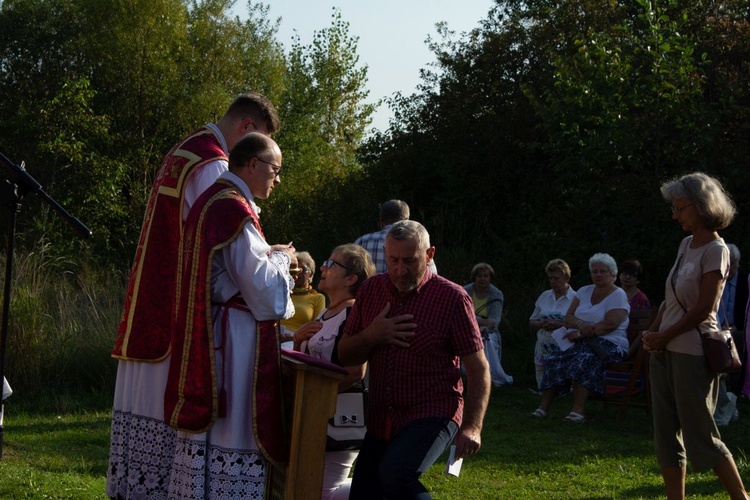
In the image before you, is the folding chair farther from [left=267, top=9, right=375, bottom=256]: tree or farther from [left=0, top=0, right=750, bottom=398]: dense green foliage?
[left=267, top=9, right=375, bottom=256]: tree

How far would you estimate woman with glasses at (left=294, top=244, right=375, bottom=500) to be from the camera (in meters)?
5.22

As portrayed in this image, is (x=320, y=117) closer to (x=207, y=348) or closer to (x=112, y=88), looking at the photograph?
(x=112, y=88)

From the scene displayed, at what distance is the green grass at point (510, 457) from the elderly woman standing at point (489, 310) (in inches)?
64.0

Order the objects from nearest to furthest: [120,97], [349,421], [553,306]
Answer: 1. [349,421]
2. [553,306]
3. [120,97]

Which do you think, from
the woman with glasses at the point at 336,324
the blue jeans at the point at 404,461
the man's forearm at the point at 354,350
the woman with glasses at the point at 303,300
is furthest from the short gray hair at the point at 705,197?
the woman with glasses at the point at 303,300

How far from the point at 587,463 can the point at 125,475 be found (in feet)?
15.0

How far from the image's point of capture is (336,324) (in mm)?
5266

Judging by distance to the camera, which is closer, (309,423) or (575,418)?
(309,423)

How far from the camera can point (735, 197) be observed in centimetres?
1327

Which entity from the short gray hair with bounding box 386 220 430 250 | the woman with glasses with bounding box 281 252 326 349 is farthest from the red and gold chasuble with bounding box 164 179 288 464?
the woman with glasses with bounding box 281 252 326 349

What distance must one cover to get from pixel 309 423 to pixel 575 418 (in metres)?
6.63

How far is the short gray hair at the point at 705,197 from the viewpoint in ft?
19.0

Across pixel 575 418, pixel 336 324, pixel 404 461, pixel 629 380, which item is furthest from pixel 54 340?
pixel 404 461

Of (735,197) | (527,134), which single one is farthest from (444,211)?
(735,197)
